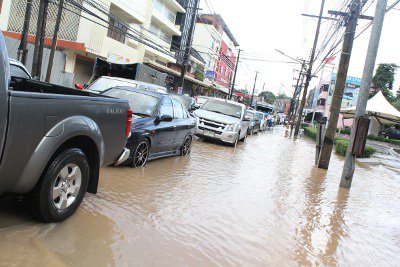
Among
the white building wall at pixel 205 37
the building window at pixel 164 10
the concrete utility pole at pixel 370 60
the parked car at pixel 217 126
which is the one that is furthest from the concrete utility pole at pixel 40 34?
the white building wall at pixel 205 37

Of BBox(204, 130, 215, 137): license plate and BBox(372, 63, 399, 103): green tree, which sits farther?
BBox(372, 63, 399, 103): green tree

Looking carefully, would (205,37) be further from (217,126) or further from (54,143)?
(54,143)

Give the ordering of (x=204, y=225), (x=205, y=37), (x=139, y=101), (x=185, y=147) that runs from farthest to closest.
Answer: (x=205, y=37)
(x=185, y=147)
(x=139, y=101)
(x=204, y=225)

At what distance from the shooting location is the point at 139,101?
26.5 ft

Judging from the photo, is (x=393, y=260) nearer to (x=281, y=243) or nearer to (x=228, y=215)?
(x=281, y=243)

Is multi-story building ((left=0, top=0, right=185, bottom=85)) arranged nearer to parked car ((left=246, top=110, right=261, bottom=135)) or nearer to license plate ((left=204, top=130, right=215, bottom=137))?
license plate ((left=204, top=130, right=215, bottom=137))

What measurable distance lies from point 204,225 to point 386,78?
53.2m

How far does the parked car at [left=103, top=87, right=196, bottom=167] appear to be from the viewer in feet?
23.8

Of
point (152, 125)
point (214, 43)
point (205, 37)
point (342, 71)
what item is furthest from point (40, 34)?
point (214, 43)

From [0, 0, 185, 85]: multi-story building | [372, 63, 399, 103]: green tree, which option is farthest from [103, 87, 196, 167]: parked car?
[372, 63, 399, 103]: green tree

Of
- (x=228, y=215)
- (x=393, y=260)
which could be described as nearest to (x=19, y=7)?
(x=228, y=215)

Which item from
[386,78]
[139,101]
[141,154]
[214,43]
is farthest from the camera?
[214,43]

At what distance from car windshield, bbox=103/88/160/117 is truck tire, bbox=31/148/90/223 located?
12.3 ft

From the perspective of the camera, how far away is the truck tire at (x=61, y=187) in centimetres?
359
